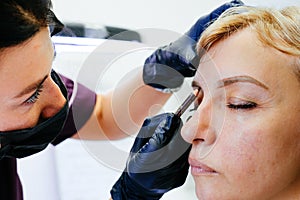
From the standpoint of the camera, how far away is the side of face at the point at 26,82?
0.65 m

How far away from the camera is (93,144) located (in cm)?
116

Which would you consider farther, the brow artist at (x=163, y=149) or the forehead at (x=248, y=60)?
the brow artist at (x=163, y=149)

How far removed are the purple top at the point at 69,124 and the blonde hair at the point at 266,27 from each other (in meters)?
0.38

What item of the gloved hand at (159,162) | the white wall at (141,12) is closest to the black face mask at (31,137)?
the gloved hand at (159,162)

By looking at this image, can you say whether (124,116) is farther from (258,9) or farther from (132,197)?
(258,9)

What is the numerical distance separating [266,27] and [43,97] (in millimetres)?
501

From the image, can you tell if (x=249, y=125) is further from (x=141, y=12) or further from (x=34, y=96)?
(x=141, y=12)

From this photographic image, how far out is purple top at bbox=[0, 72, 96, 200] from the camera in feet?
3.18

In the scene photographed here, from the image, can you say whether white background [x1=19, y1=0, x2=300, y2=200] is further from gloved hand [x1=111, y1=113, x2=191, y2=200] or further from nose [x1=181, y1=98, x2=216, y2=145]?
nose [x1=181, y1=98, x2=216, y2=145]

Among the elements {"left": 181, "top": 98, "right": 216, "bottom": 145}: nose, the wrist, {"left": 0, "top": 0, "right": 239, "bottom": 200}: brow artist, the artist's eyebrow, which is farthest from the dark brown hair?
the wrist

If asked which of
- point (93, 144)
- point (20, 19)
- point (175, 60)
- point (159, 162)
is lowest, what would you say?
point (93, 144)

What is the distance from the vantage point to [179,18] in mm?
1371

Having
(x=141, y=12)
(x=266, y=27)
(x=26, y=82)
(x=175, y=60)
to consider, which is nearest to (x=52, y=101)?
(x=26, y=82)

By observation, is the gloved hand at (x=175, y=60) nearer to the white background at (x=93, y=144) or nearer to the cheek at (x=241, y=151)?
the white background at (x=93, y=144)
